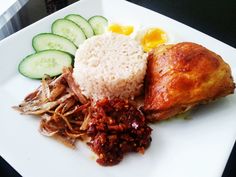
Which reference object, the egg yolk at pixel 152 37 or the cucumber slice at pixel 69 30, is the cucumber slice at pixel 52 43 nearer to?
the cucumber slice at pixel 69 30

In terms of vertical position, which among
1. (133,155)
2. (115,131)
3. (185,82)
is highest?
(185,82)

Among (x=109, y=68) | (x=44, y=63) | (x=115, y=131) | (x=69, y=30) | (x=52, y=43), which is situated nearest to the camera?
(x=115, y=131)

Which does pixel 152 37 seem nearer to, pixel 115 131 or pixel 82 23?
pixel 82 23

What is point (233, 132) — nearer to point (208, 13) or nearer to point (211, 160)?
point (211, 160)

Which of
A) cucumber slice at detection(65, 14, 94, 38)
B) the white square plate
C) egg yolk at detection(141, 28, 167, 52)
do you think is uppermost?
cucumber slice at detection(65, 14, 94, 38)

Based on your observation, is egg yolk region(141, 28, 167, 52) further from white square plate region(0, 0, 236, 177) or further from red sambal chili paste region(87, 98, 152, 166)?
red sambal chili paste region(87, 98, 152, 166)

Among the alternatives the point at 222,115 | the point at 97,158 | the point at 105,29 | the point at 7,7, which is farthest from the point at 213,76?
the point at 7,7

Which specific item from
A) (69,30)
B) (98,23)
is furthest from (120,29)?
(69,30)

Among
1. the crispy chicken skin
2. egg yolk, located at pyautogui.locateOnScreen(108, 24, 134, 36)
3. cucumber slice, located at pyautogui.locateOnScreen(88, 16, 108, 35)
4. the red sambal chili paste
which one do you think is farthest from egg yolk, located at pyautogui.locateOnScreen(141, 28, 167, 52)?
the red sambal chili paste
